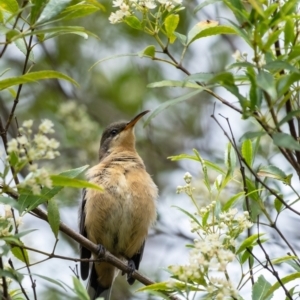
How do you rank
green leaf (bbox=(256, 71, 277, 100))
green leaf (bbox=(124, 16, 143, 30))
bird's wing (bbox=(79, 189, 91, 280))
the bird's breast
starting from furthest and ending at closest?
bird's wing (bbox=(79, 189, 91, 280))
the bird's breast
green leaf (bbox=(124, 16, 143, 30))
green leaf (bbox=(256, 71, 277, 100))

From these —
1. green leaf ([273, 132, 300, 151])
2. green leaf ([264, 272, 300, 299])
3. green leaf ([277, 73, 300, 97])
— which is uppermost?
green leaf ([277, 73, 300, 97])

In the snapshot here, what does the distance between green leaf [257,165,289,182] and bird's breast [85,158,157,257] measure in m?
2.49

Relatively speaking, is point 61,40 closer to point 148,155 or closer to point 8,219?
point 148,155

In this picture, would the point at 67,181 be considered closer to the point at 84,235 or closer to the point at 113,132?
the point at 84,235

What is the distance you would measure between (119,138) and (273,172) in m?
3.63

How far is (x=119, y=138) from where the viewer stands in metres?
7.53

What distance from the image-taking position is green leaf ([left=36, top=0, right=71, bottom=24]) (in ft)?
11.0

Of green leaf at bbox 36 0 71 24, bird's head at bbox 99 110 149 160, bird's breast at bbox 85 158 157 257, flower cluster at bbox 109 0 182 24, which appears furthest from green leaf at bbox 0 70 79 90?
bird's head at bbox 99 110 149 160

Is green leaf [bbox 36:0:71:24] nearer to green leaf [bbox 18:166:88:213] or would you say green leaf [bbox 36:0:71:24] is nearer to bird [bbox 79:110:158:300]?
green leaf [bbox 18:166:88:213]

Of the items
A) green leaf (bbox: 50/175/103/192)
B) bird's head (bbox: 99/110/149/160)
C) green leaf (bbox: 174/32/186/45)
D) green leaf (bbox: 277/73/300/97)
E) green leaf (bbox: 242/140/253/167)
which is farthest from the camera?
bird's head (bbox: 99/110/149/160)

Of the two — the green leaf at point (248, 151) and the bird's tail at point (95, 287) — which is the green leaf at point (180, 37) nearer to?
the green leaf at point (248, 151)

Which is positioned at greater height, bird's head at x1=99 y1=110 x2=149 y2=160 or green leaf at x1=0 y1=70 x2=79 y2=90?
bird's head at x1=99 y1=110 x2=149 y2=160

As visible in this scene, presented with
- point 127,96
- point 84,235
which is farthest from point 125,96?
point 84,235

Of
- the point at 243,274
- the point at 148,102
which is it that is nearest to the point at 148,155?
the point at 148,102
